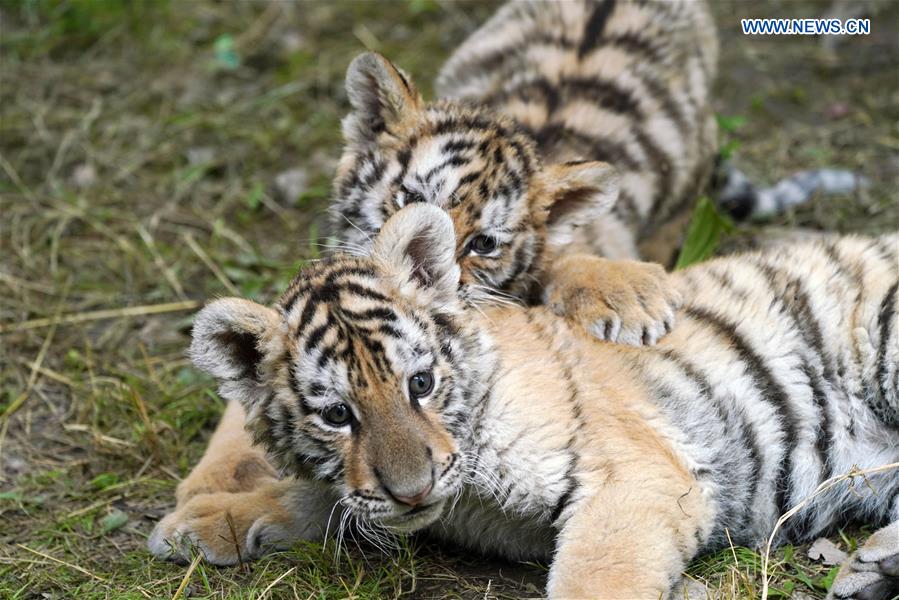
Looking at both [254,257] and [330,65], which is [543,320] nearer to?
[254,257]

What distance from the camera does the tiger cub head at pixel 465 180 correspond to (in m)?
3.34

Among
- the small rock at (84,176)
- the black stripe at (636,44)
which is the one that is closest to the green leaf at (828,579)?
the black stripe at (636,44)

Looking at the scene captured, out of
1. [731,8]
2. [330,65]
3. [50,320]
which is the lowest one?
[50,320]

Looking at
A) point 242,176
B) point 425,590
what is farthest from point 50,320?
point 425,590

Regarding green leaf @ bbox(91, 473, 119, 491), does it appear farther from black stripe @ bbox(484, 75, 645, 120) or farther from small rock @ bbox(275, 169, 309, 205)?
black stripe @ bbox(484, 75, 645, 120)

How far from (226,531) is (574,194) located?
151 centimetres

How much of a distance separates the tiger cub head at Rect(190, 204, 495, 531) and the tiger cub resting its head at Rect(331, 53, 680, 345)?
1.02 feet

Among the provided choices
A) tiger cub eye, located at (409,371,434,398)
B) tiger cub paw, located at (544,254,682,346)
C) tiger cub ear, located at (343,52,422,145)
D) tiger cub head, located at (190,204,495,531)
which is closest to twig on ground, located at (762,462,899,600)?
tiger cub paw, located at (544,254,682,346)

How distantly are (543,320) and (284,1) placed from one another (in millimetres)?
3974

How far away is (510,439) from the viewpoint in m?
2.71

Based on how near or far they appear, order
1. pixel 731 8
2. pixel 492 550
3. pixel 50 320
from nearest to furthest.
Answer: pixel 492 550 → pixel 50 320 → pixel 731 8

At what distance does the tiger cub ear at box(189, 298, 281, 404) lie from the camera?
2.61 metres

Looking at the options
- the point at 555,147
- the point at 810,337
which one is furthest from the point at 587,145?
the point at 810,337

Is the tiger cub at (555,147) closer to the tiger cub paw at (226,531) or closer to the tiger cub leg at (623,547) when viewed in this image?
the tiger cub leg at (623,547)
